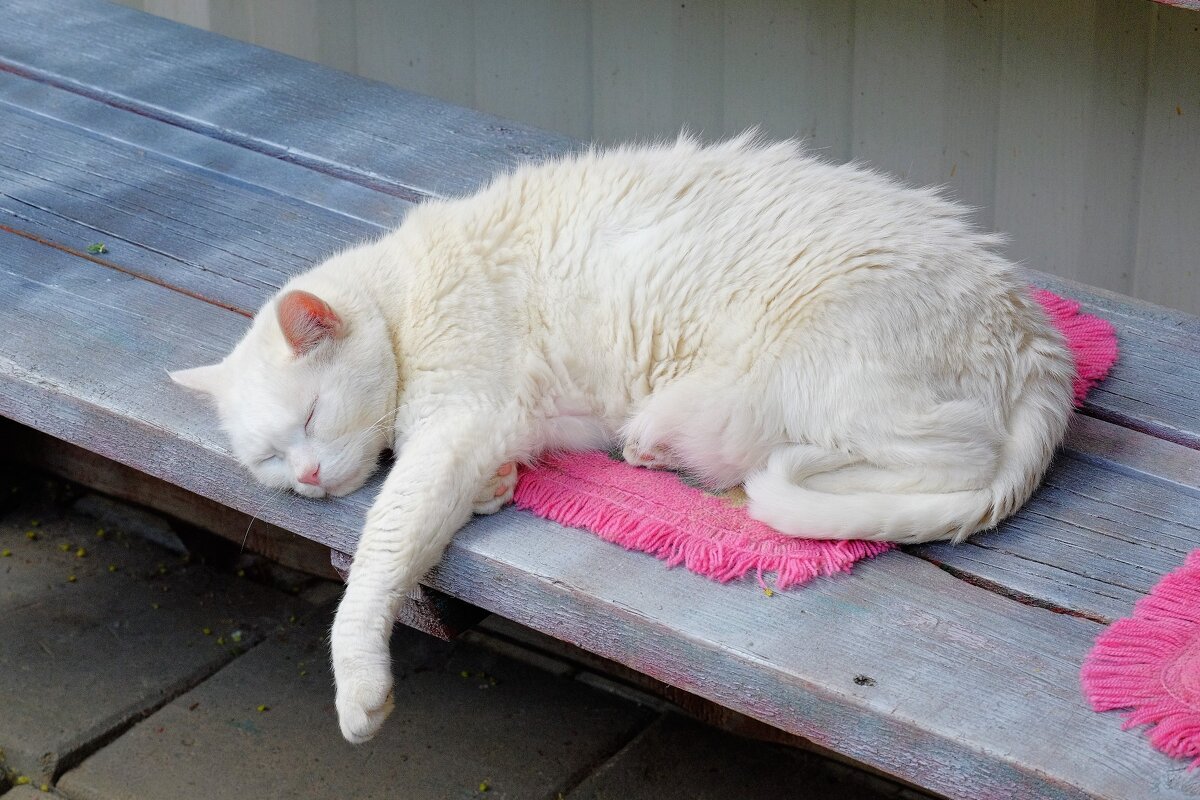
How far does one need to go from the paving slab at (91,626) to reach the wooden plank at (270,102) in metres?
1.24

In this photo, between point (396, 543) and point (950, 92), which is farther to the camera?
point (950, 92)

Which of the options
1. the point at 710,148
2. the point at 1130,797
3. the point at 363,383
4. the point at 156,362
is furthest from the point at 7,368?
the point at 1130,797

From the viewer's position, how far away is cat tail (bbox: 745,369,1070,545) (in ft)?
6.14

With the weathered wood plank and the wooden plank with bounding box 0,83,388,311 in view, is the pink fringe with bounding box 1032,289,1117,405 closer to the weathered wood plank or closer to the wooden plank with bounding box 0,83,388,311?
the weathered wood plank

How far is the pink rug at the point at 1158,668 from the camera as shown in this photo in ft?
5.01

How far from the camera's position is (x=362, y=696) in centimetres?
180

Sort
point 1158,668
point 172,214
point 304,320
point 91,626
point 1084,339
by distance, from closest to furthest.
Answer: point 1158,668 → point 304,320 → point 1084,339 → point 172,214 → point 91,626

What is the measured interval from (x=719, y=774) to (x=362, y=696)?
1216 millimetres

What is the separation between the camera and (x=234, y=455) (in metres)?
2.13

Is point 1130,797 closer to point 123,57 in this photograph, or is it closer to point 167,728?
point 167,728

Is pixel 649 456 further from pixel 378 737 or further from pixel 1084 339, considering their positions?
pixel 378 737

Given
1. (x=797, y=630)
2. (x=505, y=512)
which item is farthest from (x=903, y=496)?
(x=505, y=512)

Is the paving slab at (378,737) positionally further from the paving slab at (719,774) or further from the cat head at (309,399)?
the cat head at (309,399)

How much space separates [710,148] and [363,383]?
856 mm
